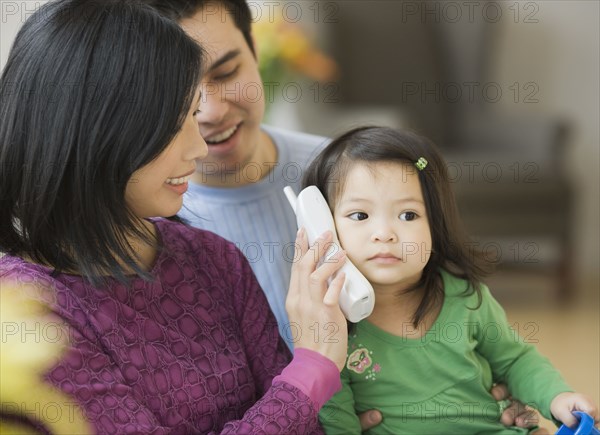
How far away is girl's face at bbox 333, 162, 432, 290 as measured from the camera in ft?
4.25

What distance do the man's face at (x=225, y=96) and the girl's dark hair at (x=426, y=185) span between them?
0.26 metres

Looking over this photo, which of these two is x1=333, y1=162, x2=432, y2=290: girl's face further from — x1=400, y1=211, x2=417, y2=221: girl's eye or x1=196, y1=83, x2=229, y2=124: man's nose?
x1=196, y1=83, x2=229, y2=124: man's nose

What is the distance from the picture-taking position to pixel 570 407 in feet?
4.13

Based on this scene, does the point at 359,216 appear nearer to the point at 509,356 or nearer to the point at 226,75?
the point at 509,356

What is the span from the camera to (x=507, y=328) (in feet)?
4.55

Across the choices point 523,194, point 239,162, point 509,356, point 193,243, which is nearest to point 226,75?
point 239,162

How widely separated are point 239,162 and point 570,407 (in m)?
0.79

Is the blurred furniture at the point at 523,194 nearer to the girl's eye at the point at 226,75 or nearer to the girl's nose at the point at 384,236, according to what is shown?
the girl's eye at the point at 226,75

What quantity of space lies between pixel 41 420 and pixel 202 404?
24 cm

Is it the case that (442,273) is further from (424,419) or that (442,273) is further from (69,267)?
(69,267)

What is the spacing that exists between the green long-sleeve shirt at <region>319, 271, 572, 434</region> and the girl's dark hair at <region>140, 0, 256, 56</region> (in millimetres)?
675

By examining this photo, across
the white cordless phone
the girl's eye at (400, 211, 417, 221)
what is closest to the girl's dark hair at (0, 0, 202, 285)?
the white cordless phone

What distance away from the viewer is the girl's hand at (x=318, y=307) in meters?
1.19

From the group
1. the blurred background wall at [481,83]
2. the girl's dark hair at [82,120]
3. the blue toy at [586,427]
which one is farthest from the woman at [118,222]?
the blurred background wall at [481,83]
